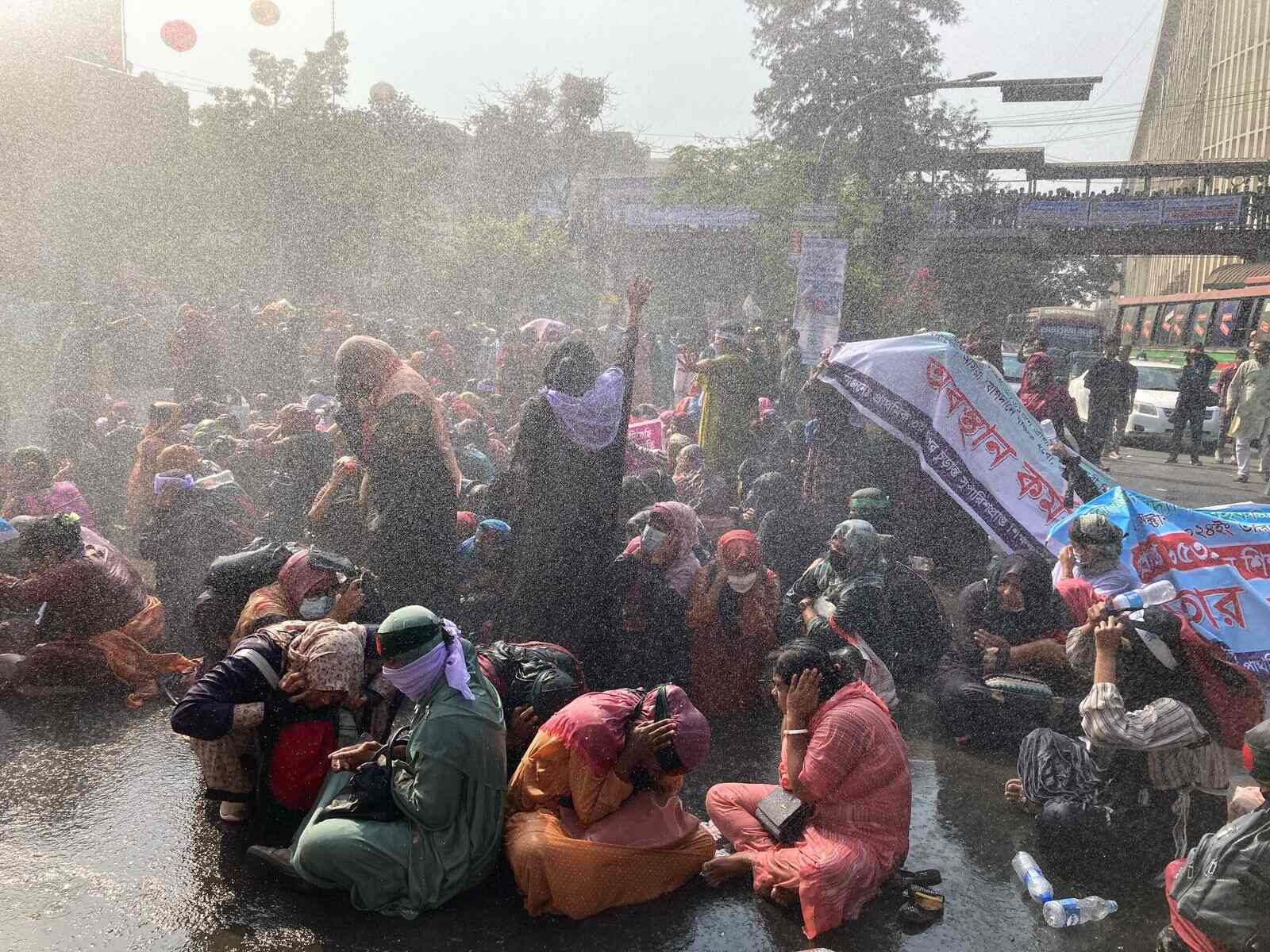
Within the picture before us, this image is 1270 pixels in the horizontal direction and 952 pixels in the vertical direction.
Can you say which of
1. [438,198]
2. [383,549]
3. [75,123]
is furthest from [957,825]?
[438,198]

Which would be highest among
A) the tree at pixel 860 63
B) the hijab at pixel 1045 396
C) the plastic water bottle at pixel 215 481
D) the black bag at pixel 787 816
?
the tree at pixel 860 63

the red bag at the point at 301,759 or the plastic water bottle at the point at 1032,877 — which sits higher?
the red bag at the point at 301,759

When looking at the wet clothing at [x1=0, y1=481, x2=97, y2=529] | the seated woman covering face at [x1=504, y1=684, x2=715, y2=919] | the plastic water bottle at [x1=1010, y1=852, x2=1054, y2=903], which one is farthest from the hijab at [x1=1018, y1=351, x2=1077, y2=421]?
the wet clothing at [x1=0, y1=481, x2=97, y2=529]

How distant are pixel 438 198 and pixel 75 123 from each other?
54.6 feet

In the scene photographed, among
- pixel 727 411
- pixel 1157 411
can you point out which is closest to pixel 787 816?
pixel 727 411

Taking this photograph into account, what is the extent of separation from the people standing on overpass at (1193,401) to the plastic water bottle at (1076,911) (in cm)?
1378

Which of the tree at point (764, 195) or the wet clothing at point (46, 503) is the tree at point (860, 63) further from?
the wet clothing at point (46, 503)

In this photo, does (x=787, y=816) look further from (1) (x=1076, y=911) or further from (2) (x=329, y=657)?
(2) (x=329, y=657)

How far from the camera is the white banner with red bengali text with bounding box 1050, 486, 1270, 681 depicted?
14.1 ft

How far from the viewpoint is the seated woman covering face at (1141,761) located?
3844 mm

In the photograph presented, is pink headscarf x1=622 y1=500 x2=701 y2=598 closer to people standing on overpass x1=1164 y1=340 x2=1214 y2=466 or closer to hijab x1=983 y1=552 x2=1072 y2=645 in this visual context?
hijab x1=983 y1=552 x2=1072 y2=645

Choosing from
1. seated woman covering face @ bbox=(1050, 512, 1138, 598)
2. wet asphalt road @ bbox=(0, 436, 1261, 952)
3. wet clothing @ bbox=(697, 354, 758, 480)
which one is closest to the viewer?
wet asphalt road @ bbox=(0, 436, 1261, 952)

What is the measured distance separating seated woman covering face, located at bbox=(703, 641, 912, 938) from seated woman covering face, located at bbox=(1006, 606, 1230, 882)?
742mm

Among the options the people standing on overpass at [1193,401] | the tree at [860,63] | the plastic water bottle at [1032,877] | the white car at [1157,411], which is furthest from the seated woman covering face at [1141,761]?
the tree at [860,63]
